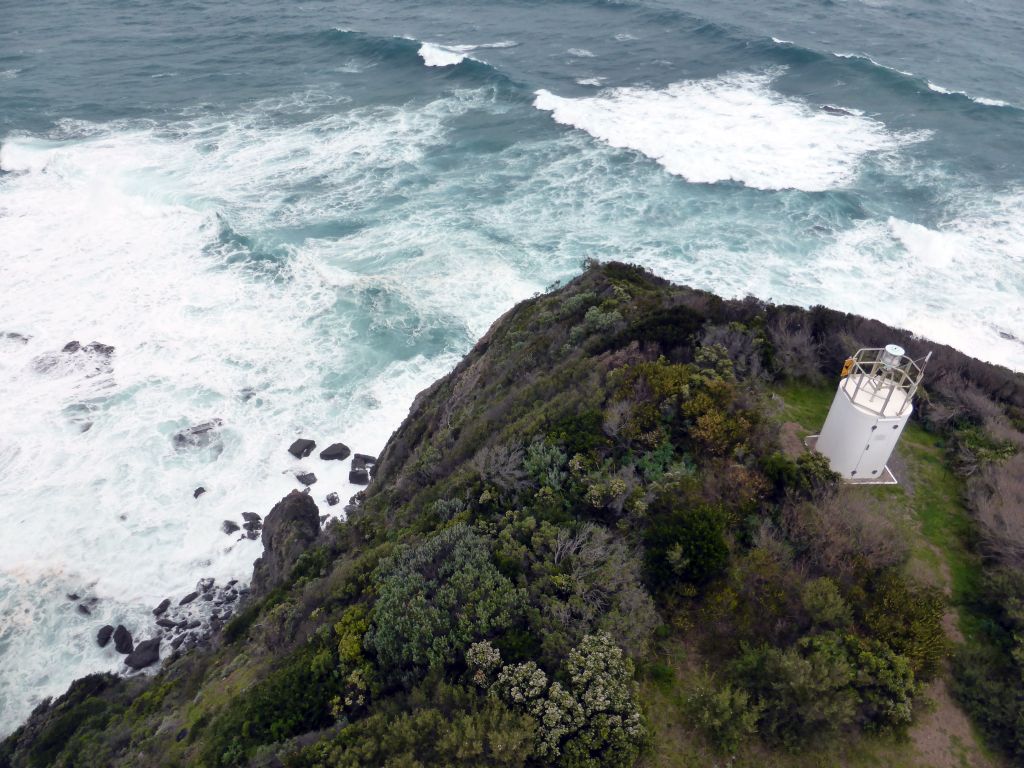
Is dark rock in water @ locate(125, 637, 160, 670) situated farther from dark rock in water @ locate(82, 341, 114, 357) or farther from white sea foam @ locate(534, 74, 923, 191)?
white sea foam @ locate(534, 74, 923, 191)

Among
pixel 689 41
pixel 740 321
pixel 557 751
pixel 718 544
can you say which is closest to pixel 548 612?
pixel 557 751

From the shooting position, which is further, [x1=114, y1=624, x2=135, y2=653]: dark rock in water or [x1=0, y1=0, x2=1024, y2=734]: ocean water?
[x1=0, y1=0, x2=1024, y2=734]: ocean water

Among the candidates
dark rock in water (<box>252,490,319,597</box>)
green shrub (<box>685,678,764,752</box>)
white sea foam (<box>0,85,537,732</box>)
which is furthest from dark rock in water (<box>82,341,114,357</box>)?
green shrub (<box>685,678,764,752</box>)

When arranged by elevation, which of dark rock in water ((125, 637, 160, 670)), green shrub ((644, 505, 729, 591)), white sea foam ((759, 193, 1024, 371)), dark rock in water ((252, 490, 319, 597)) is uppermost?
green shrub ((644, 505, 729, 591))

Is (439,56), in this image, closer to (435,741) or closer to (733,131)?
(733,131)

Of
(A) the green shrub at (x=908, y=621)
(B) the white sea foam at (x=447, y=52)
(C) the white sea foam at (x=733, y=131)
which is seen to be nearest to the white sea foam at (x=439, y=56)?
(B) the white sea foam at (x=447, y=52)
